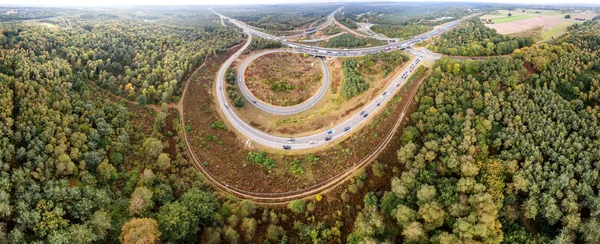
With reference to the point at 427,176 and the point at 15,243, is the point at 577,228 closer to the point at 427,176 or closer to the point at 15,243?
the point at 427,176

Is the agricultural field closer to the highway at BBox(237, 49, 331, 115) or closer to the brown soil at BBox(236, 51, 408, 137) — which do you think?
the brown soil at BBox(236, 51, 408, 137)

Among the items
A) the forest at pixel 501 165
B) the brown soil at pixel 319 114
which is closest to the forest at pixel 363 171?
the forest at pixel 501 165

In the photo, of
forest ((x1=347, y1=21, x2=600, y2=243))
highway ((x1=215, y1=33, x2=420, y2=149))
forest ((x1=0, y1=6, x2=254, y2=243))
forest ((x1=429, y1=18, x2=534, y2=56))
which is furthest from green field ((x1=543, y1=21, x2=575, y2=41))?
forest ((x1=0, y1=6, x2=254, y2=243))

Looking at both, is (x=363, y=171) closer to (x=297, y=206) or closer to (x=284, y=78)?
(x=297, y=206)

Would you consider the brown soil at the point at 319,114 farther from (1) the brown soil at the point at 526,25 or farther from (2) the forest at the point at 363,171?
(1) the brown soil at the point at 526,25

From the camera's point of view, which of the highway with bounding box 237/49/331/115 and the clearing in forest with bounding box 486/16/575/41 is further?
the clearing in forest with bounding box 486/16/575/41

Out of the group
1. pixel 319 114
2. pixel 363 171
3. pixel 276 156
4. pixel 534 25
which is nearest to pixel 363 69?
pixel 319 114
